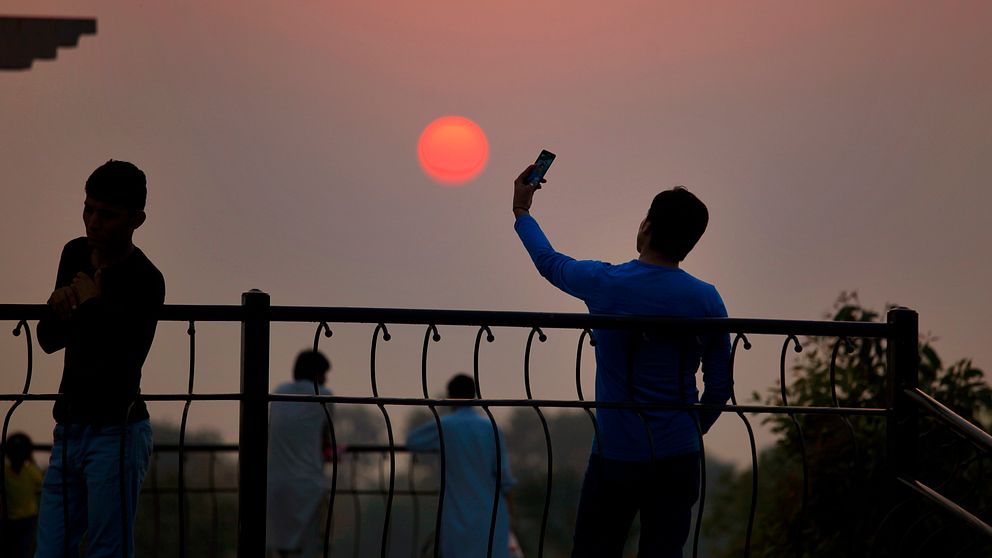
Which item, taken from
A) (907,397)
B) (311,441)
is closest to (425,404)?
(907,397)

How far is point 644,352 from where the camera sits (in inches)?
183

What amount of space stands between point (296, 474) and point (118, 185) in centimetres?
612

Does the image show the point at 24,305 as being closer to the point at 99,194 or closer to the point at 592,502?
the point at 99,194

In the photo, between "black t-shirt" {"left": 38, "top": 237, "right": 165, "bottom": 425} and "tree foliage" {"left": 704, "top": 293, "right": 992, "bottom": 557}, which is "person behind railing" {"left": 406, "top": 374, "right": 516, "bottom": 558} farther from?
"black t-shirt" {"left": 38, "top": 237, "right": 165, "bottom": 425}

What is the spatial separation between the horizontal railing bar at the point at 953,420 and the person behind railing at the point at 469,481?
334cm

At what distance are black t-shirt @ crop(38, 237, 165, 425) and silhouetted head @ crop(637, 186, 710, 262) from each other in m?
1.64

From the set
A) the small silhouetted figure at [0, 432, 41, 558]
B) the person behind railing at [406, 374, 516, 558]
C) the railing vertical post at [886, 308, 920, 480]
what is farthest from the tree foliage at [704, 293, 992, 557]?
the small silhouetted figure at [0, 432, 41, 558]

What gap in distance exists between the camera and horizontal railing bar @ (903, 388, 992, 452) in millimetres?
4926

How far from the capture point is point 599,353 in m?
4.71

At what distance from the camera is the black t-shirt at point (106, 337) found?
4219 mm

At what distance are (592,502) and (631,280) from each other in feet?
2.49

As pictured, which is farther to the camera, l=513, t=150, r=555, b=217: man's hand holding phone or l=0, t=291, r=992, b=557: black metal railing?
l=513, t=150, r=555, b=217: man's hand holding phone

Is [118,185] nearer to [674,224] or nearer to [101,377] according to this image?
[101,377]

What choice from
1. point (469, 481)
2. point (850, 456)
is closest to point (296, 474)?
point (469, 481)
